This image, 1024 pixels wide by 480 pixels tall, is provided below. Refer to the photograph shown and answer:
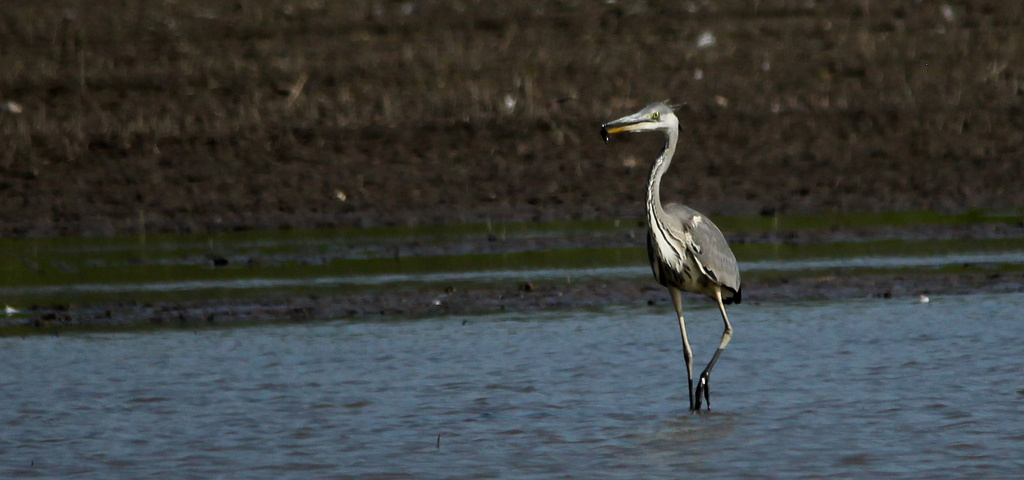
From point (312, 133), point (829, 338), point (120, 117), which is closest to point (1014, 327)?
point (829, 338)

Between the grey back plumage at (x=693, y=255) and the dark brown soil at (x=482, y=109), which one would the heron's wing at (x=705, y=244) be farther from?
the dark brown soil at (x=482, y=109)

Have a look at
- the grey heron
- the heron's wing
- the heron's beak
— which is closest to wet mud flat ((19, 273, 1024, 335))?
the heron's wing

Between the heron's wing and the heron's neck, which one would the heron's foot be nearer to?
the heron's wing

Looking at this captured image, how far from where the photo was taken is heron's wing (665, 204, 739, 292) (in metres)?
7.45

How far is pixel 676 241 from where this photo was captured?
292 inches

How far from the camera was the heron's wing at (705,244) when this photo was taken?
24.4 feet

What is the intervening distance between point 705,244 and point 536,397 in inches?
42.7

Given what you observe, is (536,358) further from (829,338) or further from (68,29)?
(68,29)

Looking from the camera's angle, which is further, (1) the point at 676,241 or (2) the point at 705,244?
(2) the point at 705,244

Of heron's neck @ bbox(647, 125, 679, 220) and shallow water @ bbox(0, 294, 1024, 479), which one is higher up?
heron's neck @ bbox(647, 125, 679, 220)

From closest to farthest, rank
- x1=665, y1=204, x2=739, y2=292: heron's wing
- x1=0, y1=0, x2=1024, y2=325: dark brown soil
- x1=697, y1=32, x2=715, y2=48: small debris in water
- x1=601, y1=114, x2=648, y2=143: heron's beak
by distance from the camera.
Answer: x1=601, y1=114, x2=648, y2=143: heron's beak → x1=665, y1=204, x2=739, y2=292: heron's wing → x1=0, y1=0, x2=1024, y2=325: dark brown soil → x1=697, y1=32, x2=715, y2=48: small debris in water

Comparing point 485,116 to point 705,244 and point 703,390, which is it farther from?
point 703,390

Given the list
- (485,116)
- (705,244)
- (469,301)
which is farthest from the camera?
(485,116)

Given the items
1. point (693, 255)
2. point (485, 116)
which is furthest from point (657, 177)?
point (485, 116)
